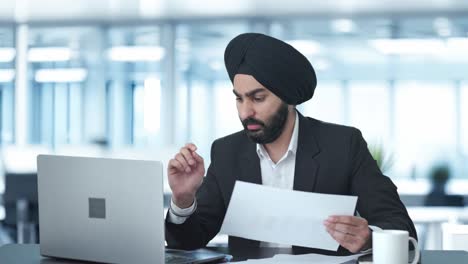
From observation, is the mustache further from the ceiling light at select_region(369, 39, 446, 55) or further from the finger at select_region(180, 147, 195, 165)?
the ceiling light at select_region(369, 39, 446, 55)

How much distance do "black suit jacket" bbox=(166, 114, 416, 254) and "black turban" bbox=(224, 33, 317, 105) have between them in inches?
7.9

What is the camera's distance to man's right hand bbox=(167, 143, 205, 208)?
2088 mm

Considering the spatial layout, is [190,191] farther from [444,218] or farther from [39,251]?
[444,218]

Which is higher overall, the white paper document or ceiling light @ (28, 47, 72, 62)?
ceiling light @ (28, 47, 72, 62)

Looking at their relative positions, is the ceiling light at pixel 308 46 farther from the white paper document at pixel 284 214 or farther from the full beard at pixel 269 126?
the white paper document at pixel 284 214

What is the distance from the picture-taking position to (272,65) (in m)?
2.29

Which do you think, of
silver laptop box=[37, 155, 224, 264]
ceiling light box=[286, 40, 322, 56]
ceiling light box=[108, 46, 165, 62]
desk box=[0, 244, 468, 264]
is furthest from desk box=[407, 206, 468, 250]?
silver laptop box=[37, 155, 224, 264]

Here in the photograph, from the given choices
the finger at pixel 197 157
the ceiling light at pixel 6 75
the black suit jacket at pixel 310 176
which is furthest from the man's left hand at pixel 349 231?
the ceiling light at pixel 6 75

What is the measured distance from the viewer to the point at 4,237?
7.06 m

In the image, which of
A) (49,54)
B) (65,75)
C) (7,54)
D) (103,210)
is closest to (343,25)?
(65,75)

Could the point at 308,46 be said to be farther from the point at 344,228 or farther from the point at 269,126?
the point at 344,228

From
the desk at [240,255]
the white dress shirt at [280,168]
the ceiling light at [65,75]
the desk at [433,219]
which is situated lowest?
the desk at [433,219]

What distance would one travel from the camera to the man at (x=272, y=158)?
223 centimetres

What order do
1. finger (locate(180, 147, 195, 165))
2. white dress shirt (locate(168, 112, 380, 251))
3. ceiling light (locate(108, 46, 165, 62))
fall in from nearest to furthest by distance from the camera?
finger (locate(180, 147, 195, 165)) < white dress shirt (locate(168, 112, 380, 251)) < ceiling light (locate(108, 46, 165, 62))
